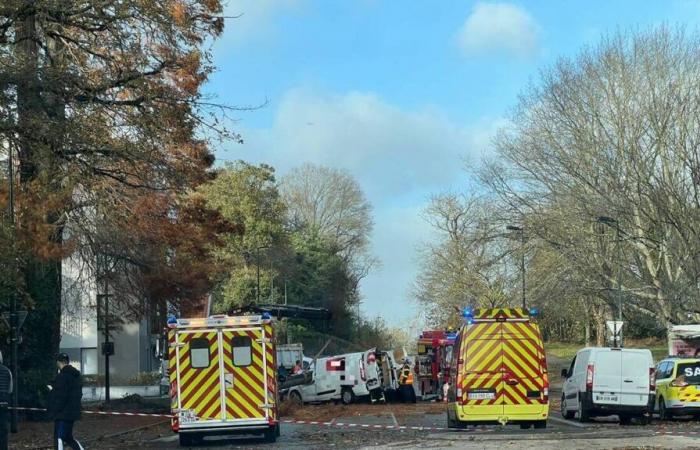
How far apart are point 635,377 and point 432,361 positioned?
71.0ft

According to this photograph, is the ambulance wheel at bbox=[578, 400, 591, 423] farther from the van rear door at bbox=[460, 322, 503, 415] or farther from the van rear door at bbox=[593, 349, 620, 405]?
the van rear door at bbox=[460, 322, 503, 415]

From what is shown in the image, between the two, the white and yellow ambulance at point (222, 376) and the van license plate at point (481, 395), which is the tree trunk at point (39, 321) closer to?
the white and yellow ambulance at point (222, 376)

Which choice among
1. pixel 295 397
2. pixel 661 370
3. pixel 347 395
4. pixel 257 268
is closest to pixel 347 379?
pixel 347 395

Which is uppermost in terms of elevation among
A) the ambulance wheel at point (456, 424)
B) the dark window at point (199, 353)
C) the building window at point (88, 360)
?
the building window at point (88, 360)

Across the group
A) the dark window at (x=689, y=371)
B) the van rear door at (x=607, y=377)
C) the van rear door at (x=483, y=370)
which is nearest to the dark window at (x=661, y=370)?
the dark window at (x=689, y=371)

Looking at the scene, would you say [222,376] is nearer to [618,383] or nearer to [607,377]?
[607,377]

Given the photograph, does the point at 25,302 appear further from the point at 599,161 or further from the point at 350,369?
the point at 599,161

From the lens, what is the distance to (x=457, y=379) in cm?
2091

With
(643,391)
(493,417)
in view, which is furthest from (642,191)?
(493,417)

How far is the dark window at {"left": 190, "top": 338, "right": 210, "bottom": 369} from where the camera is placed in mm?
20375

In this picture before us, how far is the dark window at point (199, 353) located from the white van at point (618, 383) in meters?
10.0

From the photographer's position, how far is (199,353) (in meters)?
20.4

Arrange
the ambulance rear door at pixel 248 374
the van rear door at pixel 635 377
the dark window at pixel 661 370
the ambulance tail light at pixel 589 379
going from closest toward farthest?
1. the ambulance rear door at pixel 248 374
2. the van rear door at pixel 635 377
3. the ambulance tail light at pixel 589 379
4. the dark window at pixel 661 370

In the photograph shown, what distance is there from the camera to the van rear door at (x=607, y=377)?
24984 millimetres
